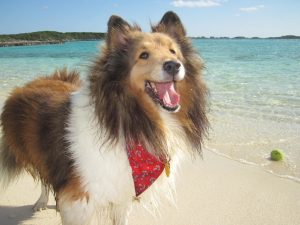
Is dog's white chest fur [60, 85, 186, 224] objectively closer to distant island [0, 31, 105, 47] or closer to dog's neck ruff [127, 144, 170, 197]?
dog's neck ruff [127, 144, 170, 197]

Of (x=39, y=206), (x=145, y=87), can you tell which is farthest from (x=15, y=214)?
(x=145, y=87)

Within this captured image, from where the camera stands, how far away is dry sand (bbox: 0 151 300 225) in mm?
3395

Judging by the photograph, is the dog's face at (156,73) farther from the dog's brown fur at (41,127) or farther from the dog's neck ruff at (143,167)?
the dog's brown fur at (41,127)

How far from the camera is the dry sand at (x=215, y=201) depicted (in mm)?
3395

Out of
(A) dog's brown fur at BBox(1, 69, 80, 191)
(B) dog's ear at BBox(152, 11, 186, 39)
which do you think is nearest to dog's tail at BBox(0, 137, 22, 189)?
(A) dog's brown fur at BBox(1, 69, 80, 191)

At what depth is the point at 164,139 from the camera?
9.03ft

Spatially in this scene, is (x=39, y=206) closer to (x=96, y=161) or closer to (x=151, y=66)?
(x=96, y=161)

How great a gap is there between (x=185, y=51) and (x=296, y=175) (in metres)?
2.18

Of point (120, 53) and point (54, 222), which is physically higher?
point (120, 53)

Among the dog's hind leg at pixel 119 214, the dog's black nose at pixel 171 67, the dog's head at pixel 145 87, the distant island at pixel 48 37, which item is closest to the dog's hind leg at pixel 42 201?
the dog's hind leg at pixel 119 214

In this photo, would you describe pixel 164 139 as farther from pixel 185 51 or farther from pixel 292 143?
pixel 292 143

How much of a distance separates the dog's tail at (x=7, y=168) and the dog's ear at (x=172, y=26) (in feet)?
5.92

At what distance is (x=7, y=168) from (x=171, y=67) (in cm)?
200

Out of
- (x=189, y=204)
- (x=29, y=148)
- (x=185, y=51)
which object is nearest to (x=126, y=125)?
(x=185, y=51)
